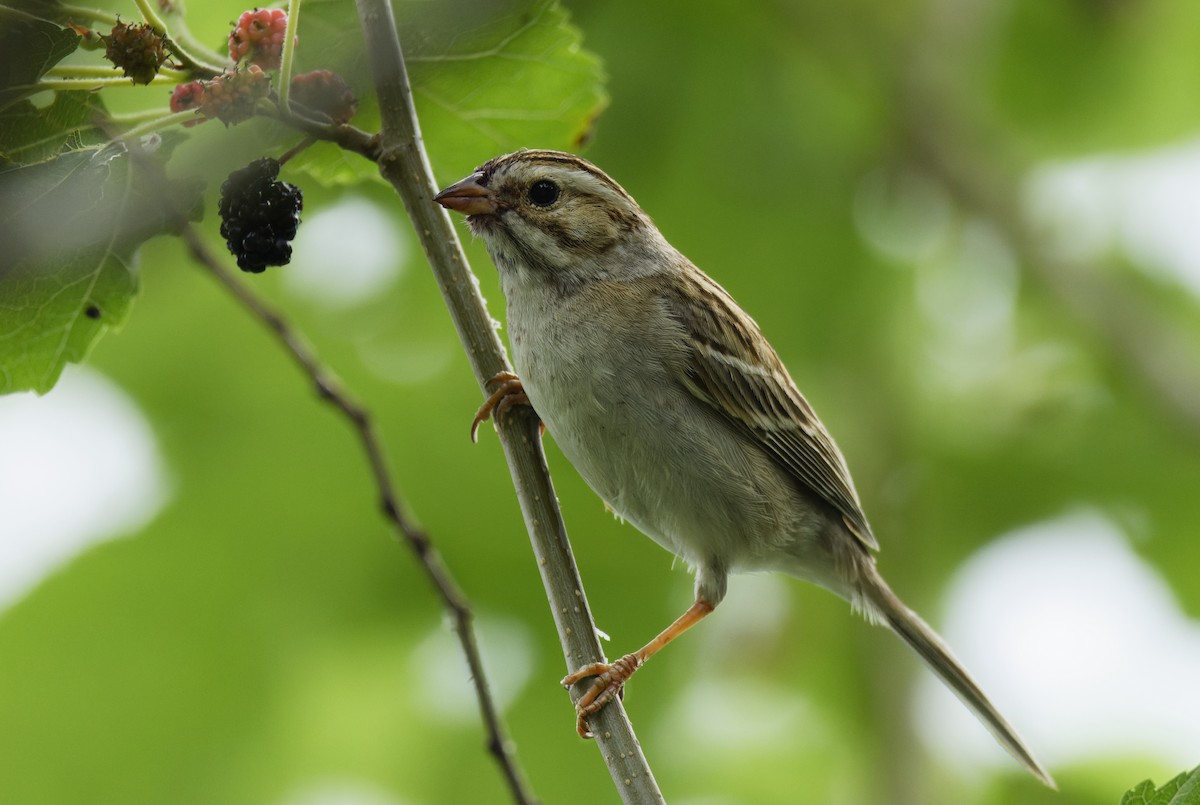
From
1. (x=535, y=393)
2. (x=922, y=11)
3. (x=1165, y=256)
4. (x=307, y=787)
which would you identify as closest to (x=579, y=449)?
(x=535, y=393)

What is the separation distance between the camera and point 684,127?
4902 mm

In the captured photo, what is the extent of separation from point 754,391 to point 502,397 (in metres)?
1.19

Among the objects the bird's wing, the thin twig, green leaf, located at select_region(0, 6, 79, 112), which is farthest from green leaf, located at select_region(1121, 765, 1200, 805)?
green leaf, located at select_region(0, 6, 79, 112)

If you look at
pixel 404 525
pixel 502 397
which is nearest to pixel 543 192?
pixel 502 397

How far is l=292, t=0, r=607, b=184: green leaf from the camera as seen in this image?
7.86ft

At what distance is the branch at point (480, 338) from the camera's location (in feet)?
Result: 7.32

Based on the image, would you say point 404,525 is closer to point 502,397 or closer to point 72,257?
point 502,397

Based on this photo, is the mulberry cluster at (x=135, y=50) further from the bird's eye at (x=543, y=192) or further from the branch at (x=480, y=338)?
the bird's eye at (x=543, y=192)

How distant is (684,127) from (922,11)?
1017mm

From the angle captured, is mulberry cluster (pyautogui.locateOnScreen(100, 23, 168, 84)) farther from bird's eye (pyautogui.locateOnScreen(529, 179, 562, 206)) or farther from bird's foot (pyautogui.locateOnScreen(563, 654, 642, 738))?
bird's eye (pyautogui.locateOnScreen(529, 179, 562, 206))

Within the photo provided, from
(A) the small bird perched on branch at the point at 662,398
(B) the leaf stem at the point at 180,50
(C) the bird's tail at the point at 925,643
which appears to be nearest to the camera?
(B) the leaf stem at the point at 180,50

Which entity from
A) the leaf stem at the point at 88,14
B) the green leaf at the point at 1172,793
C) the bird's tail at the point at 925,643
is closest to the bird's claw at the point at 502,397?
the leaf stem at the point at 88,14

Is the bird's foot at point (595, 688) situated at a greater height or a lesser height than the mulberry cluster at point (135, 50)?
lesser

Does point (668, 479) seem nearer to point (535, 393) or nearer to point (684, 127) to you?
point (535, 393)
